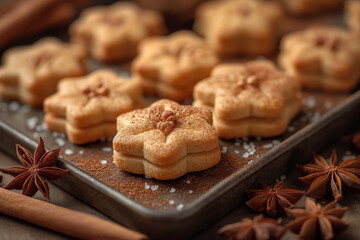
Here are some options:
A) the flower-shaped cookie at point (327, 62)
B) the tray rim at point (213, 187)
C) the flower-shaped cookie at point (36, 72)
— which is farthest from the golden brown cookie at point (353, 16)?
the flower-shaped cookie at point (36, 72)

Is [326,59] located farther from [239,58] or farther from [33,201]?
[33,201]

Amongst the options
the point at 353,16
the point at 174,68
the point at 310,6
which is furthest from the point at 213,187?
the point at 310,6

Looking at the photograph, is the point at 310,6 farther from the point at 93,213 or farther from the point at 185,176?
the point at 93,213

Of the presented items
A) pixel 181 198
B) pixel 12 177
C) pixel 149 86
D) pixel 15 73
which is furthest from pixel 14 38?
pixel 181 198

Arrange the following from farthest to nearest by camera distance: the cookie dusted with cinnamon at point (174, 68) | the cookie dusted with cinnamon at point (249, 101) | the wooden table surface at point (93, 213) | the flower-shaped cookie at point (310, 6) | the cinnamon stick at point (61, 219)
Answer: the flower-shaped cookie at point (310, 6), the cookie dusted with cinnamon at point (174, 68), the cookie dusted with cinnamon at point (249, 101), the wooden table surface at point (93, 213), the cinnamon stick at point (61, 219)

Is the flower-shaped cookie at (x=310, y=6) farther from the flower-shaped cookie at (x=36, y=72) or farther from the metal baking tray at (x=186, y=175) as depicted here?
the flower-shaped cookie at (x=36, y=72)
